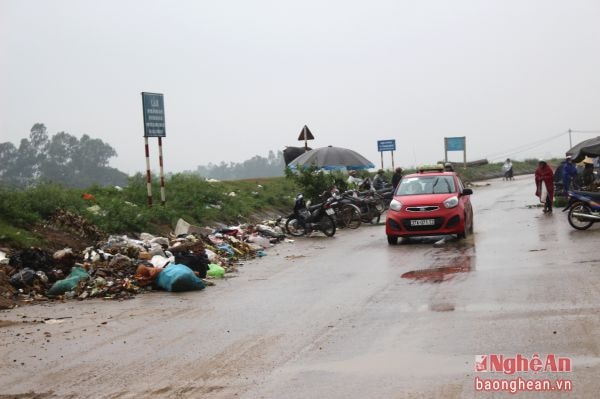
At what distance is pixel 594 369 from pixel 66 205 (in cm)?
1271

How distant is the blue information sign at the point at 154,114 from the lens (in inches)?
719

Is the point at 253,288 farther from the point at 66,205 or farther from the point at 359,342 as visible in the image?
the point at 66,205

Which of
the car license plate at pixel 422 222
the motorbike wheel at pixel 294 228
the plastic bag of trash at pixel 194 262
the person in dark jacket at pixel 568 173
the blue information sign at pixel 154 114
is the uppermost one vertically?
the blue information sign at pixel 154 114

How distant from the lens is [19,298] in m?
10.5

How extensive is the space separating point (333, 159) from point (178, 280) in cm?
1733

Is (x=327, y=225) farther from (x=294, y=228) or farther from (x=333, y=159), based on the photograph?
(x=333, y=159)

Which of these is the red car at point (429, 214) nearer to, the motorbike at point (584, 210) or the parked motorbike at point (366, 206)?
the motorbike at point (584, 210)

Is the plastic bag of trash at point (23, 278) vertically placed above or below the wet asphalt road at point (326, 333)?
above

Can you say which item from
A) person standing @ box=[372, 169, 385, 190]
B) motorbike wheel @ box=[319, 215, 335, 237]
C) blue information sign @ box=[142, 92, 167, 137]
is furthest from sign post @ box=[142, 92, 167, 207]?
person standing @ box=[372, 169, 385, 190]

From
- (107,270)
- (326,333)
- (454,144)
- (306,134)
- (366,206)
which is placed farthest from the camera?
(454,144)

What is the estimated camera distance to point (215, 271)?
12.8m

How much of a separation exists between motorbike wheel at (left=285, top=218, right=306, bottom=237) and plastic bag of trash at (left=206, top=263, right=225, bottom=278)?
24.3 feet

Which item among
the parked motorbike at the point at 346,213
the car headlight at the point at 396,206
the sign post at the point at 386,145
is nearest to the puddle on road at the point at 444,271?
the car headlight at the point at 396,206

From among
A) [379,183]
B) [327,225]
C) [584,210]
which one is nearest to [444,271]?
[584,210]
